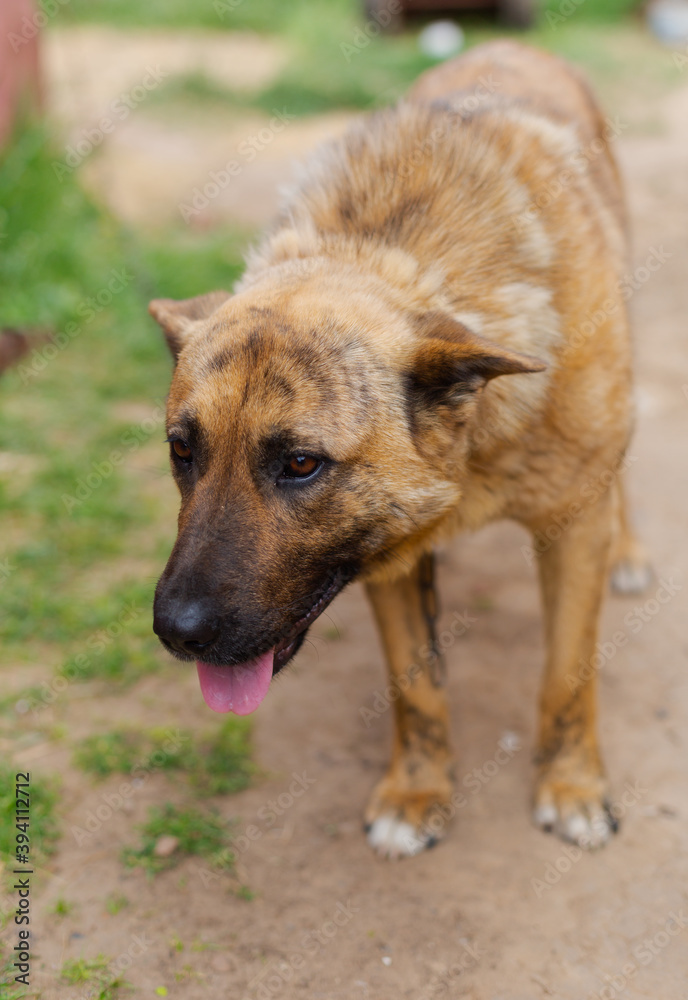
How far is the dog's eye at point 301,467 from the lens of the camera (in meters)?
2.49

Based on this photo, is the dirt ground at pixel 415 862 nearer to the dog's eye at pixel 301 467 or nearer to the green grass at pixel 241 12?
the dog's eye at pixel 301 467

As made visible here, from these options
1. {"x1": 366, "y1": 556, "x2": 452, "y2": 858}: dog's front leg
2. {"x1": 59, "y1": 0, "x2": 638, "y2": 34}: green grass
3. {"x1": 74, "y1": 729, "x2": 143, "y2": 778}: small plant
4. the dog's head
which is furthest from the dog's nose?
{"x1": 59, "y1": 0, "x2": 638, "y2": 34}: green grass

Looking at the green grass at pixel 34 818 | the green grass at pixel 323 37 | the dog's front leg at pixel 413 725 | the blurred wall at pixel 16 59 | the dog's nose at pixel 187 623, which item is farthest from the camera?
the green grass at pixel 323 37

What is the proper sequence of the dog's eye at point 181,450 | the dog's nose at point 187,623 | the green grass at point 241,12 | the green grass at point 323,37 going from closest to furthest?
the dog's nose at point 187,623 → the dog's eye at point 181,450 → the green grass at point 323,37 → the green grass at point 241,12

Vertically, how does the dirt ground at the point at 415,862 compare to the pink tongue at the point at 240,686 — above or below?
below

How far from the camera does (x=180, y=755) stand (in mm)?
3664

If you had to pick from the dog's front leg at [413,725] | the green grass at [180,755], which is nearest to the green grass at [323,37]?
the dog's front leg at [413,725]

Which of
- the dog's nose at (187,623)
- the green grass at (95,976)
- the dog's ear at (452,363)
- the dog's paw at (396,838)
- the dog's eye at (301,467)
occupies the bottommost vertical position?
the dog's paw at (396,838)

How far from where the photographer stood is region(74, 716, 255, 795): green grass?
359 centimetres

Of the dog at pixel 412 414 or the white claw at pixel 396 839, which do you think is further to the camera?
the white claw at pixel 396 839

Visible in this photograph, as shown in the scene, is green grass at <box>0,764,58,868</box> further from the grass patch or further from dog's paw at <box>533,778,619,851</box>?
dog's paw at <box>533,778,619,851</box>

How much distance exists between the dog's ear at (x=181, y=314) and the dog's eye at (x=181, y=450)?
0.36 meters

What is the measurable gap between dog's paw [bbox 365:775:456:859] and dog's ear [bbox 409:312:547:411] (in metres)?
1.51

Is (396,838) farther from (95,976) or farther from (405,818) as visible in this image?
(95,976)
